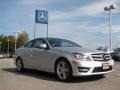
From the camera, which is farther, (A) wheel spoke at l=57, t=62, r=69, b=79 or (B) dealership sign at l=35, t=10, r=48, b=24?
(B) dealership sign at l=35, t=10, r=48, b=24

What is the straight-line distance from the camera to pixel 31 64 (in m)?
11.6

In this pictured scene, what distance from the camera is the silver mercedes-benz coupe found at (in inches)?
361

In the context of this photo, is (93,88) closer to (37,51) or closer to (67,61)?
(67,61)

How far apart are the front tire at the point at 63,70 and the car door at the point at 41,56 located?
1.97 ft

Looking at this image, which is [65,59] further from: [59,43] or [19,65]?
[19,65]

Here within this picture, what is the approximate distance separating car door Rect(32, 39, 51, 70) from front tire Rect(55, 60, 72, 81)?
60cm

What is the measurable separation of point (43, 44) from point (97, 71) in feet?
7.93

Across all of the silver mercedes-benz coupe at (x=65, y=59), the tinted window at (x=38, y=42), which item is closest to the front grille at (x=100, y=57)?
the silver mercedes-benz coupe at (x=65, y=59)

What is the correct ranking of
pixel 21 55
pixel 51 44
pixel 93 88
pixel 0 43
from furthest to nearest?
pixel 0 43
pixel 21 55
pixel 51 44
pixel 93 88

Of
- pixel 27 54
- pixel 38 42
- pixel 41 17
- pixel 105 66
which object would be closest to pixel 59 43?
pixel 38 42

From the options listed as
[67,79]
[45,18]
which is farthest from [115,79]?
[45,18]

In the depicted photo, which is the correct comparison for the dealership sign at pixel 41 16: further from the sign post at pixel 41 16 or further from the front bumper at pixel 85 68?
the front bumper at pixel 85 68

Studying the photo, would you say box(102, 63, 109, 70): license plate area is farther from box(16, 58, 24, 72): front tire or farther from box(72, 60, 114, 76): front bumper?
box(16, 58, 24, 72): front tire

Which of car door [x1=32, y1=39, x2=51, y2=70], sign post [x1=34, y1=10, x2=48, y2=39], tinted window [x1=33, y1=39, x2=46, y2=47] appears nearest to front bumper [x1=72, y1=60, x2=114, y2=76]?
car door [x1=32, y1=39, x2=51, y2=70]
